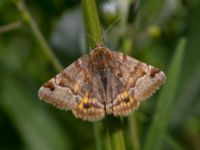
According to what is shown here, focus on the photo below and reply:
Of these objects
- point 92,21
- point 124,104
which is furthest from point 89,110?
point 92,21

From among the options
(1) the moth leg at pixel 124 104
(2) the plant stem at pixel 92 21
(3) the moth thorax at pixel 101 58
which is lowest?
(1) the moth leg at pixel 124 104

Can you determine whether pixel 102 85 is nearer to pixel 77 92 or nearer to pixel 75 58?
pixel 77 92

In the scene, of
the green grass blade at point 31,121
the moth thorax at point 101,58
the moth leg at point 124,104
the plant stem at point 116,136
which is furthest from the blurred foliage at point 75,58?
the plant stem at point 116,136

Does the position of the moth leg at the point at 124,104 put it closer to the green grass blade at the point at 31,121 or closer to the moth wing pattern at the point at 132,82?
the moth wing pattern at the point at 132,82

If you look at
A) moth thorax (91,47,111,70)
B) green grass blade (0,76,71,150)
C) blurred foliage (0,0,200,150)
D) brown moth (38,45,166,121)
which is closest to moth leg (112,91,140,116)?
brown moth (38,45,166,121)

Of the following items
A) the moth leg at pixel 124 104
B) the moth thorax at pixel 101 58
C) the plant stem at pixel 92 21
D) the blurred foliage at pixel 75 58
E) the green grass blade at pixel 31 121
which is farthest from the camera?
the green grass blade at pixel 31 121

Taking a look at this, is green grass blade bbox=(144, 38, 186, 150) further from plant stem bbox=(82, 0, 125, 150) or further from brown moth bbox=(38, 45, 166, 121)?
plant stem bbox=(82, 0, 125, 150)
